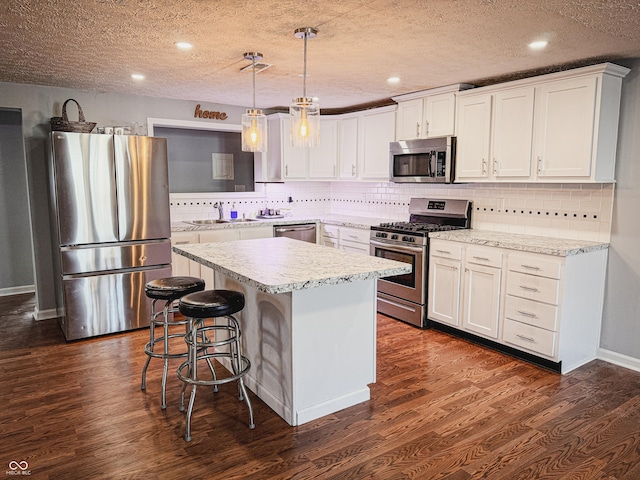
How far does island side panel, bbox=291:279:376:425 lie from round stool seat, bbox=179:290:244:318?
14.8 inches

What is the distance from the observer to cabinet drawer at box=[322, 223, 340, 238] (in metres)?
5.51

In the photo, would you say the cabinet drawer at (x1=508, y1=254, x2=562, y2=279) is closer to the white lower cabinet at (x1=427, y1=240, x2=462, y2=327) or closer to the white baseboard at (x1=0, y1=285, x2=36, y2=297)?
the white lower cabinet at (x1=427, y1=240, x2=462, y2=327)

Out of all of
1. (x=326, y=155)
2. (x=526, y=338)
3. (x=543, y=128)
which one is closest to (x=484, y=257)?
(x=526, y=338)

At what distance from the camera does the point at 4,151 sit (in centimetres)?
538

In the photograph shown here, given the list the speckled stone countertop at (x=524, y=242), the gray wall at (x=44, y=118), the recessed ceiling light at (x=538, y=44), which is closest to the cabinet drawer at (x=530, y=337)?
A: the speckled stone countertop at (x=524, y=242)

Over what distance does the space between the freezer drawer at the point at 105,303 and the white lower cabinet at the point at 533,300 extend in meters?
2.82

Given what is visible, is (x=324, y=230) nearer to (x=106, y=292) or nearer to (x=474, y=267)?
(x=474, y=267)

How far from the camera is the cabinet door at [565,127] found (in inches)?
132

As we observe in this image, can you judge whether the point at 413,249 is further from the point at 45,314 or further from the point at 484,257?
the point at 45,314

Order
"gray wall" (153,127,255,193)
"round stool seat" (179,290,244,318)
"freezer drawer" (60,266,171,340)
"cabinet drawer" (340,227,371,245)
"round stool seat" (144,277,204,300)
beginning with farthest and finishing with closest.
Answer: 1. "gray wall" (153,127,255,193)
2. "cabinet drawer" (340,227,371,245)
3. "freezer drawer" (60,266,171,340)
4. "round stool seat" (144,277,204,300)
5. "round stool seat" (179,290,244,318)

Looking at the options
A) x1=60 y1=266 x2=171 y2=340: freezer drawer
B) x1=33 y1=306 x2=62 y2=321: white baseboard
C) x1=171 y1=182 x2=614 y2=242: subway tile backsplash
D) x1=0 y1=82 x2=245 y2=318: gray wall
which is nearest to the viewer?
x1=171 y1=182 x2=614 y2=242: subway tile backsplash

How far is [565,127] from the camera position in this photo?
3500mm

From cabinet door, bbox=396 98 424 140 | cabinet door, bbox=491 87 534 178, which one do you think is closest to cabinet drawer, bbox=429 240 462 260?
cabinet door, bbox=491 87 534 178

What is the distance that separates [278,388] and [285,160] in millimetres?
3468
